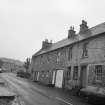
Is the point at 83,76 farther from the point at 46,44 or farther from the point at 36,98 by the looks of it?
the point at 46,44

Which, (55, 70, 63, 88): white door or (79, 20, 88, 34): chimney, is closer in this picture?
(55, 70, 63, 88): white door

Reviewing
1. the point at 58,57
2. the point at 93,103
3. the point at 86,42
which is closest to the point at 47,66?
the point at 58,57

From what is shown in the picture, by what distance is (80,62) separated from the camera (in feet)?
62.7

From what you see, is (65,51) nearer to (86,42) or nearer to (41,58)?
(86,42)

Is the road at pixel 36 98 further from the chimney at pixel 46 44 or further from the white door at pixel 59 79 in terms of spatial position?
the chimney at pixel 46 44

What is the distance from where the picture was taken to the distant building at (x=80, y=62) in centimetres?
1634

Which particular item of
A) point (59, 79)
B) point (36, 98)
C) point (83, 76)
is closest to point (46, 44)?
point (59, 79)

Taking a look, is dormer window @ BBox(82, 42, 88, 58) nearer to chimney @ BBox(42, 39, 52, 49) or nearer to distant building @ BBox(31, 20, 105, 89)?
distant building @ BBox(31, 20, 105, 89)

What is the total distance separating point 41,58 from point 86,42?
16.6 m

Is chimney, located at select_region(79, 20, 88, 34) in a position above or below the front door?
above

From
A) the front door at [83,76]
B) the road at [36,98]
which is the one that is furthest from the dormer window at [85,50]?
the road at [36,98]

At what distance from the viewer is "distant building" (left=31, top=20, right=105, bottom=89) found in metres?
16.3

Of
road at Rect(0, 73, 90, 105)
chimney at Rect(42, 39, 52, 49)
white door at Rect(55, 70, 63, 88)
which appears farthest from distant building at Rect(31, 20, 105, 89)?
chimney at Rect(42, 39, 52, 49)

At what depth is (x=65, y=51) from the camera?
2325 centimetres
